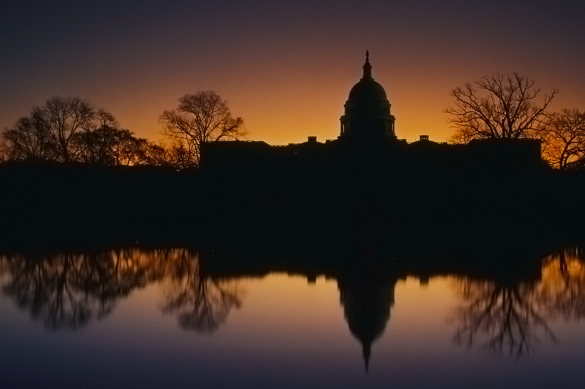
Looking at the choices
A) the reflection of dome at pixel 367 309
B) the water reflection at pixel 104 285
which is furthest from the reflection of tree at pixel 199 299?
the reflection of dome at pixel 367 309

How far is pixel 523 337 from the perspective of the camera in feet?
43.5

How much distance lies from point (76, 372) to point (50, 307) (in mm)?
6112

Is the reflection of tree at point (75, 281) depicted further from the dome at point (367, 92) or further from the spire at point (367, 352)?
the dome at point (367, 92)

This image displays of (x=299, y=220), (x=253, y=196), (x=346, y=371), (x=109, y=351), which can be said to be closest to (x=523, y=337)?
(x=346, y=371)

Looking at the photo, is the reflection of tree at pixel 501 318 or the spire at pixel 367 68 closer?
the reflection of tree at pixel 501 318

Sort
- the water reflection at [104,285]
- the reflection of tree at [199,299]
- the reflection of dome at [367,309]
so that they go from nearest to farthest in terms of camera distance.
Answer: the reflection of dome at [367,309] < the reflection of tree at [199,299] < the water reflection at [104,285]

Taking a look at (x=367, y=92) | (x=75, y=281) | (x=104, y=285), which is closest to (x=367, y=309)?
(x=104, y=285)

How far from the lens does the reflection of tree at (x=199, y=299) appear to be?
14.9 m

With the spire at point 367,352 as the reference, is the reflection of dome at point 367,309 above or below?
above

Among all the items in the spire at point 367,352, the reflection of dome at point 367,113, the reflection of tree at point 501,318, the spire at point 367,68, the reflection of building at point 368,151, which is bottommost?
the spire at point 367,352

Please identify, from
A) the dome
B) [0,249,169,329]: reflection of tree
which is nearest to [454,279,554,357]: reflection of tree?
[0,249,169,329]: reflection of tree

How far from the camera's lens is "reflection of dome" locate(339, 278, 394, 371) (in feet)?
42.8

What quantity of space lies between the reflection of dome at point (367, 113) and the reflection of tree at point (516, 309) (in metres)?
59.6

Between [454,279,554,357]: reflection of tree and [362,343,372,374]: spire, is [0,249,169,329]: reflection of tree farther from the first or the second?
[454,279,554,357]: reflection of tree
